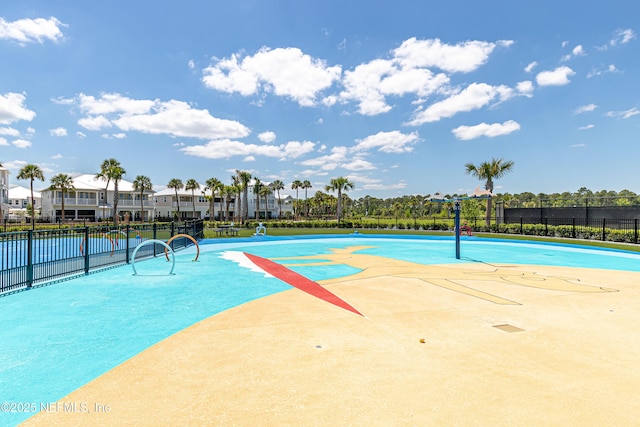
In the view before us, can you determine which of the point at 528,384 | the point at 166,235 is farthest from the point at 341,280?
the point at 166,235

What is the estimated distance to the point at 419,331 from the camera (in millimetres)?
6715

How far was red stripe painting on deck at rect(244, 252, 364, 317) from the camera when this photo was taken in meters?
9.07

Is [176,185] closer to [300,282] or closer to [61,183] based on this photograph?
[61,183]

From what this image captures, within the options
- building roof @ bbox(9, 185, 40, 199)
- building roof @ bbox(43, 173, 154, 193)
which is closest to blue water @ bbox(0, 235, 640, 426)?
building roof @ bbox(43, 173, 154, 193)

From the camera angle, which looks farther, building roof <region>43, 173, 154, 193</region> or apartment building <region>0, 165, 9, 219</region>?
building roof <region>43, 173, 154, 193</region>

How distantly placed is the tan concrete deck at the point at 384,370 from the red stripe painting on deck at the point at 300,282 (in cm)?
53

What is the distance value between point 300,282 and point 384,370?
22.9 ft

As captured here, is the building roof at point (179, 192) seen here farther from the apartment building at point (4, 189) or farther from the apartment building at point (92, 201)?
the apartment building at point (4, 189)

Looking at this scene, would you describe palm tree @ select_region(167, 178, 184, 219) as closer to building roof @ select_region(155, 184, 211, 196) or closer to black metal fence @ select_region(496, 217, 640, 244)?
building roof @ select_region(155, 184, 211, 196)

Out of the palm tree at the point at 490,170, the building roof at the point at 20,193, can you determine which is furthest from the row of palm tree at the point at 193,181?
the building roof at the point at 20,193

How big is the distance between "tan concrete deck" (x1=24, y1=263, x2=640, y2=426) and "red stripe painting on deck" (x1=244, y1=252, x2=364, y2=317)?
0.53 m

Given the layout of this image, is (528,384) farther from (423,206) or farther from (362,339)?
(423,206)

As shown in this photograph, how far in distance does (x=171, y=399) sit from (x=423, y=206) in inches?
4747

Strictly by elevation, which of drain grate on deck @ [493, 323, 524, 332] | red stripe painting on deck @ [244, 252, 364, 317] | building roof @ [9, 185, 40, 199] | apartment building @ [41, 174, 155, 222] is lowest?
red stripe painting on deck @ [244, 252, 364, 317]
